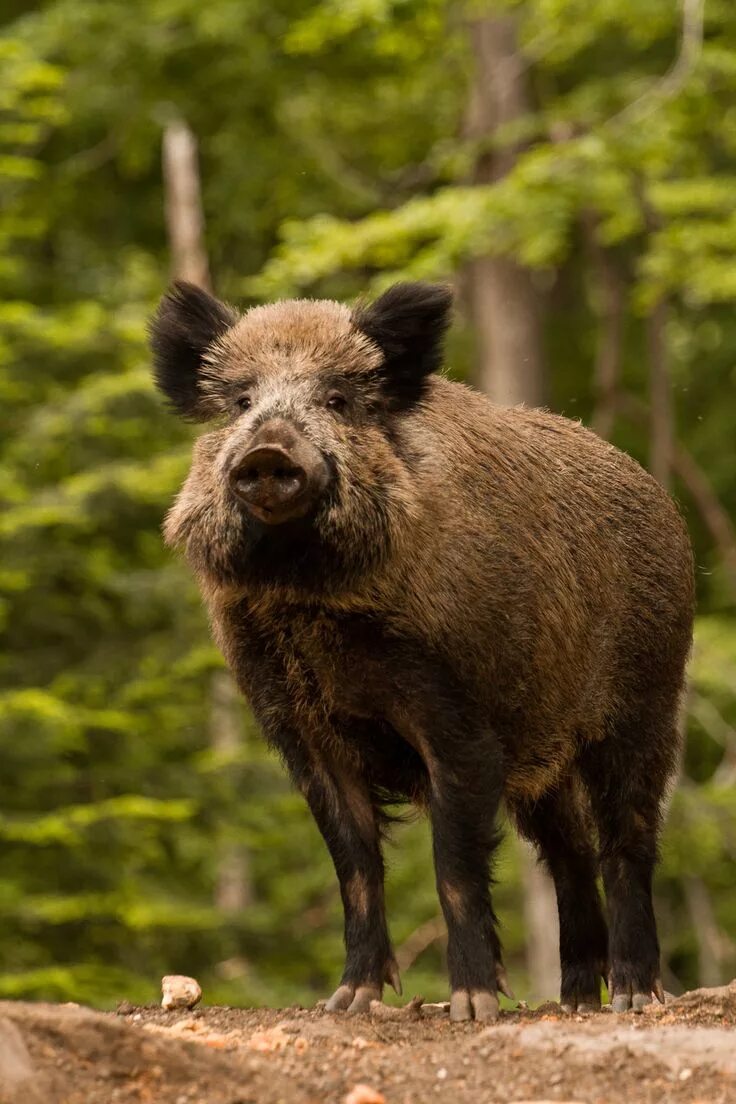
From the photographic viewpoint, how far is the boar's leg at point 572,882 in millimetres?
8031

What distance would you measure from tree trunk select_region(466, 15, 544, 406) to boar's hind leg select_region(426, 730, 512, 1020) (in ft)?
38.7

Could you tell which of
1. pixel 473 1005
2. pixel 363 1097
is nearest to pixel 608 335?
pixel 473 1005

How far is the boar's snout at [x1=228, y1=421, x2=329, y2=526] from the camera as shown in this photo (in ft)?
20.5

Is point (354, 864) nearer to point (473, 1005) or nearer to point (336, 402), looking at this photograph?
point (473, 1005)

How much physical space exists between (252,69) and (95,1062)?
49.2 feet

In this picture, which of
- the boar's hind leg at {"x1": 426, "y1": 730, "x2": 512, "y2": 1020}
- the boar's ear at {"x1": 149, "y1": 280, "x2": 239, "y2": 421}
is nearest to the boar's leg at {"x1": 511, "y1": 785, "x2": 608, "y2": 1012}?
the boar's hind leg at {"x1": 426, "y1": 730, "x2": 512, "y2": 1020}

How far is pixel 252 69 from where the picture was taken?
18.6m

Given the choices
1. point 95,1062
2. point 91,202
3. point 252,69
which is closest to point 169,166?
point 91,202

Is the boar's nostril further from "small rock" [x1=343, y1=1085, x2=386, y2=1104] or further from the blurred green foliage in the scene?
the blurred green foliage

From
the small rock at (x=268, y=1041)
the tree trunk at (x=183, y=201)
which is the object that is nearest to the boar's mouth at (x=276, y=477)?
the small rock at (x=268, y=1041)

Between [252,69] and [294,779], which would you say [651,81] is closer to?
[252,69]

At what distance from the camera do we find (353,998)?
705 cm

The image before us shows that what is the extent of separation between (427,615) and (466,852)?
34.9 inches

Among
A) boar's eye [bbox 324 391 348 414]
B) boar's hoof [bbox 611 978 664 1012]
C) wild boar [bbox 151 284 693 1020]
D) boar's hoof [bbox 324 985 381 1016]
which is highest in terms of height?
boar's eye [bbox 324 391 348 414]
